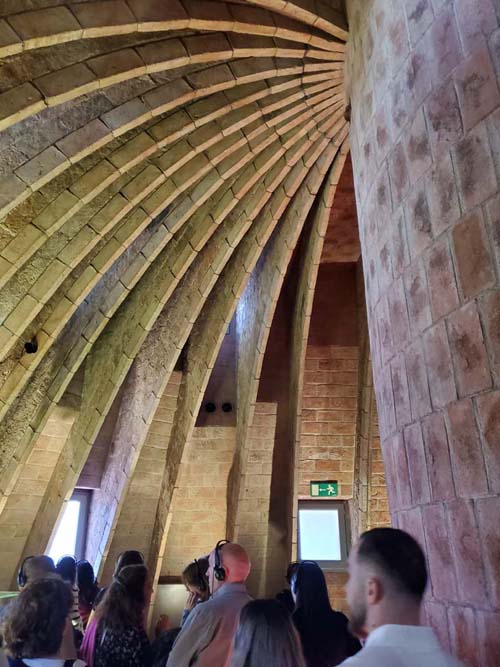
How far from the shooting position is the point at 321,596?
104 inches

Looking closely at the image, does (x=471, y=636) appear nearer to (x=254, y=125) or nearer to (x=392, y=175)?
(x=392, y=175)

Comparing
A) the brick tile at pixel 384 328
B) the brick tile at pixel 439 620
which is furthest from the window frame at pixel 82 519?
the brick tile at pixel 439 620

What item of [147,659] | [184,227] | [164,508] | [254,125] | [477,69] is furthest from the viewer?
[164,508]

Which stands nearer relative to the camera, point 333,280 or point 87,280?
point 87,280

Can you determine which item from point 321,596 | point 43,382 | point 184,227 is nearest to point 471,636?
point 321,596

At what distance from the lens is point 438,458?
2281 millimetres

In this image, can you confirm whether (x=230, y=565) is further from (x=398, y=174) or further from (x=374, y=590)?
(x=398, y=174)

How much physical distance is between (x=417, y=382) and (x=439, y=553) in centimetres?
73

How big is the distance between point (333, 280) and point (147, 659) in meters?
7.28

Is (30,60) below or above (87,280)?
above

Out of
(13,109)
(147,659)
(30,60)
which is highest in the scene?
(30,60)

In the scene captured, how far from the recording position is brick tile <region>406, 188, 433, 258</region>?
2.50 metres

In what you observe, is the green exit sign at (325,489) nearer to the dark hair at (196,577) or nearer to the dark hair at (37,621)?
the dark hair at (196,577)

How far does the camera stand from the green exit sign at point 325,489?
30.4 ft
